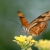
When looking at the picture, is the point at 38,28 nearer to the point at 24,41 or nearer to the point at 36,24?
the point at 36,24

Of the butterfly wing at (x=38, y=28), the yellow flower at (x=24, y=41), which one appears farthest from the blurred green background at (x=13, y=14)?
the yellow flower at (x=24, y=41)

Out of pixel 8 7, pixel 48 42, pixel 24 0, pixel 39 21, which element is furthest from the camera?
pixel 24 0

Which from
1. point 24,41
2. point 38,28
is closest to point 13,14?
point 38,28

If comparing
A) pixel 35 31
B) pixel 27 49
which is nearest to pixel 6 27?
pixel 35 31

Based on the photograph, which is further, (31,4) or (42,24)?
(31,4)

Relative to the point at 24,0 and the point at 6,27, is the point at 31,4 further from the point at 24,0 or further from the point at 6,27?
the point at 6,27

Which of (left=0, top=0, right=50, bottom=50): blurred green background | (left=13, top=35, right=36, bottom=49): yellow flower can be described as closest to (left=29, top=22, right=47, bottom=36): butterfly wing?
(left=13, top=35, right=36, bottom=49): yellow flower

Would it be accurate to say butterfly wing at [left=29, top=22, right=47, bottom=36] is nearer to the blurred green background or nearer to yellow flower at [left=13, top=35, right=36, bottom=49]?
yellow flower at [left=13, top=35, right=36, bottom=49]
